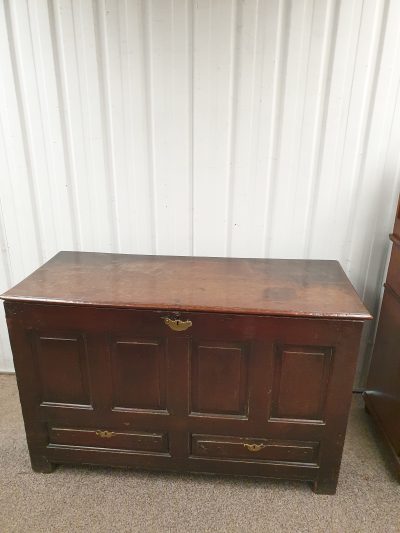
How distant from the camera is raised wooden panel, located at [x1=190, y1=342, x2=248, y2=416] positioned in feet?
4.54

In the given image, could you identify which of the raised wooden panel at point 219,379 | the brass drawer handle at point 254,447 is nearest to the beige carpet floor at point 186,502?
the brass drawer handle at point 254,447

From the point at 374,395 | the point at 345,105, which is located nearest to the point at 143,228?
the point at 345,105

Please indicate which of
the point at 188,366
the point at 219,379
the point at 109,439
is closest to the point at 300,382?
the point at 219,379

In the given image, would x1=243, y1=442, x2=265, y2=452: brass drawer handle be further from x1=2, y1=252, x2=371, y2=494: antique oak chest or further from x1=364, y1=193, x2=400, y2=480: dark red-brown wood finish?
x1=364, y1=193, x2=400, y2=480: dark red-brown wood finish

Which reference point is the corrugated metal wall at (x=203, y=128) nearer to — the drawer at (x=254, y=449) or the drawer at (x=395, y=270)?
the drawer at (x=395, y=270)

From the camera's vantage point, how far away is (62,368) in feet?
4.80

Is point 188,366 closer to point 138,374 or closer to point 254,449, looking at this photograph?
point 138,374

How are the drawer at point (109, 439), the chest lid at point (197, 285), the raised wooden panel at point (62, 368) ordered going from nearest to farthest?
the chest lid at point (197, 285), the raised wooden panel at point (62, 368), the drawer at point (109, 439)

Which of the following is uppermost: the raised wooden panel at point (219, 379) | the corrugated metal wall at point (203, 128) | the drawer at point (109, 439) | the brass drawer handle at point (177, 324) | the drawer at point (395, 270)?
the corrugated metal wall at point (203, 128)

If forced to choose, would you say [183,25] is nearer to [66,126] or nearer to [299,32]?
[299,32]

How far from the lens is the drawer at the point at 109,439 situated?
1542mm

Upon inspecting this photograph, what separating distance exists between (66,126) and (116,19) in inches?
18.6

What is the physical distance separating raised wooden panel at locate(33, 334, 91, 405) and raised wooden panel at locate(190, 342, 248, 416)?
0.41 m

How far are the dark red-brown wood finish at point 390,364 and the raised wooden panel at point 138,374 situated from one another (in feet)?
3.11
